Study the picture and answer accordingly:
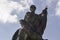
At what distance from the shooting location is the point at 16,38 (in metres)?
16.2

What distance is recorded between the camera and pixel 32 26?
16.6m

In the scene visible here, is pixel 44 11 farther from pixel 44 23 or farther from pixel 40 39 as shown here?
pixel 40 39

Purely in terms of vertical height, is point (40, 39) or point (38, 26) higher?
point (38, 26)

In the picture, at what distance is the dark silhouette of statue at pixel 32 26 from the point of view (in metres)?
15.6

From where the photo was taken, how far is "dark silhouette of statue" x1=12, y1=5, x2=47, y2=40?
15602mm

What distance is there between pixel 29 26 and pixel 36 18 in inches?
58.1

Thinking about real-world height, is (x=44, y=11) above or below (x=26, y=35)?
above

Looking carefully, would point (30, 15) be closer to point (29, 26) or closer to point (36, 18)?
point (36, 18)

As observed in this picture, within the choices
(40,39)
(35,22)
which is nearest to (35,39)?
(40,39)

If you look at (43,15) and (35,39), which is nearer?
(35,39)

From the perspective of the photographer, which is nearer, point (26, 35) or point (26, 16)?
point (26, 35)

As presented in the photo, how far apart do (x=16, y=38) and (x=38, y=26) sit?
59.2 inches

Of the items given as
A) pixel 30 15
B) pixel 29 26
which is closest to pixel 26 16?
pixel 30 15

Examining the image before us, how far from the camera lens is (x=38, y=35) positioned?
52.7 ft
